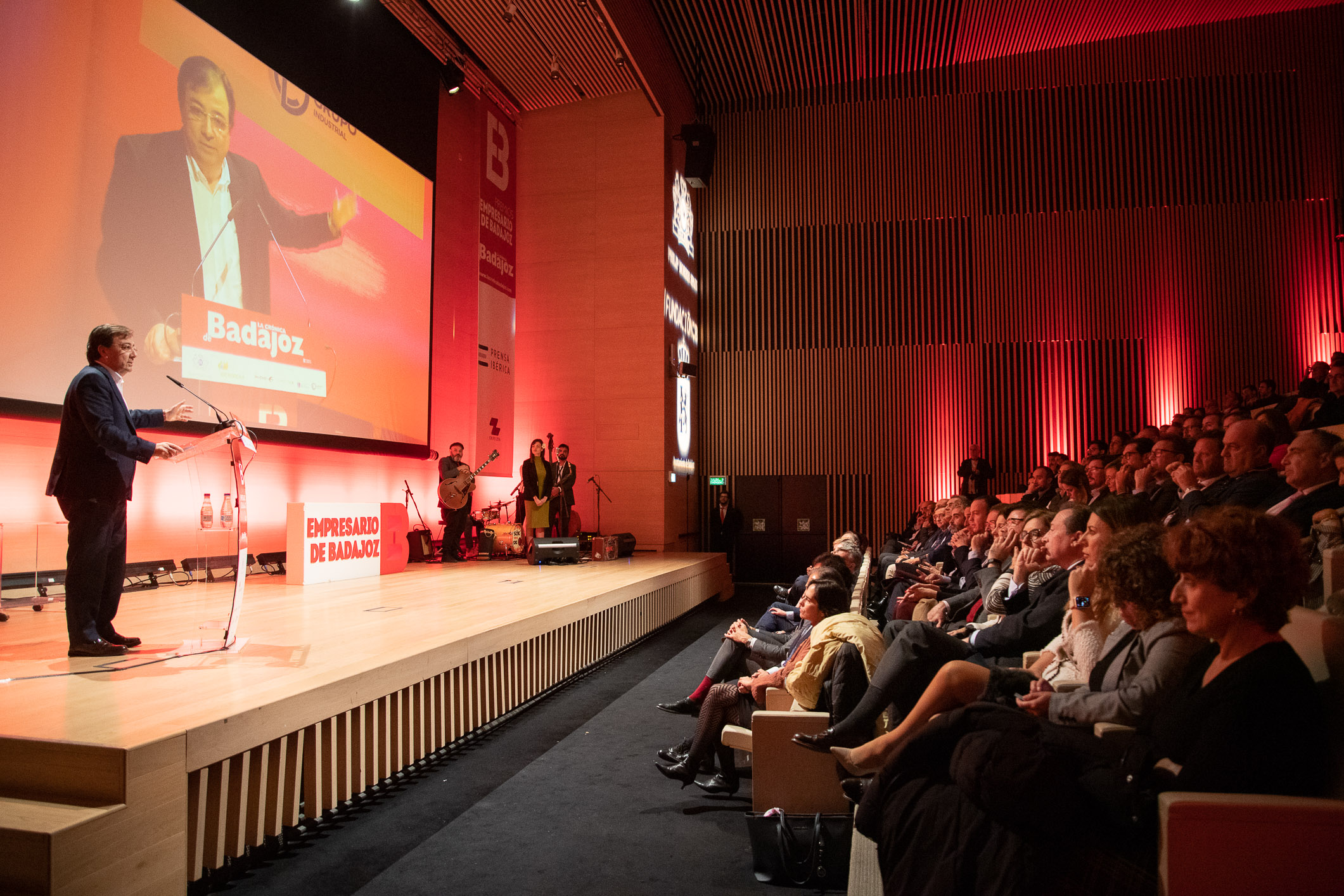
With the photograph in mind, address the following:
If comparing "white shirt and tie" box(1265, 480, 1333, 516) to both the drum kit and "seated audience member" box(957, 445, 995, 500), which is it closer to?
Result: "seated audience member" box(957, 445, 995, 500)

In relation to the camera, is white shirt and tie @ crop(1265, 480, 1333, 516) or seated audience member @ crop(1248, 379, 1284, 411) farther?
seated audience member @ crop(1248, 379, 1284, 411)

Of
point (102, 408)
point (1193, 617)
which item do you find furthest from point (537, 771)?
point (1193, 617)

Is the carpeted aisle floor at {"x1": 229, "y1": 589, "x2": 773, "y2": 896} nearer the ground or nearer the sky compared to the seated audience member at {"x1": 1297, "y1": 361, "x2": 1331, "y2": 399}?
nearer the ground

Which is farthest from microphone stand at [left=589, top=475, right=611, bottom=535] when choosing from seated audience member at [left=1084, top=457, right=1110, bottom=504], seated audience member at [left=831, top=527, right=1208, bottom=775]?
seated audience member at [left=831, top=527, right=1208, bottom=775]

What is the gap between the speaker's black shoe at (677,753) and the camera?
339 centimetres

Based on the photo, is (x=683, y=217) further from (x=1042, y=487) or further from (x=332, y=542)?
(x=332, y=542)

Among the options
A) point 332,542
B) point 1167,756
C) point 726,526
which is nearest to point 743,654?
point 1167,756

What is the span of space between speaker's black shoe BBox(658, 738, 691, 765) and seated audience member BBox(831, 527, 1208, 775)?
45.9 inches

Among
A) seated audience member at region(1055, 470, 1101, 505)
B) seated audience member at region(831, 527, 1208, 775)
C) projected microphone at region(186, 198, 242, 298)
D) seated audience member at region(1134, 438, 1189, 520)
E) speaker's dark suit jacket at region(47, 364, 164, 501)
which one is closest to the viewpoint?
seated audience member at region(831, 527, 1208, 775)

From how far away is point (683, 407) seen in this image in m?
10.5

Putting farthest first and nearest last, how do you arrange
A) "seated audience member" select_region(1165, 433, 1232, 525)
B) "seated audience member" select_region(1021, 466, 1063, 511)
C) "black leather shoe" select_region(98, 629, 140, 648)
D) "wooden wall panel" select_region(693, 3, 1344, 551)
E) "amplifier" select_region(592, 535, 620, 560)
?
"wooden wall panel" select_region(693, 3, 1344, 551)
"amplifier" select_region(592, 535, 620, 560)
"seated audience member" select_region(1021, 466, 1063, 511)
"seated audience member" select_region(1165, 433, 1232, 525)
"black leather shoe" select_region(98, 629, 140, 648)

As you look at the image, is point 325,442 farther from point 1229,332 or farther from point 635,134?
point 1229,332

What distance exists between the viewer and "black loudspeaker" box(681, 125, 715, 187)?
9984 mm

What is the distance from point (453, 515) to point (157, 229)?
12.8ft
